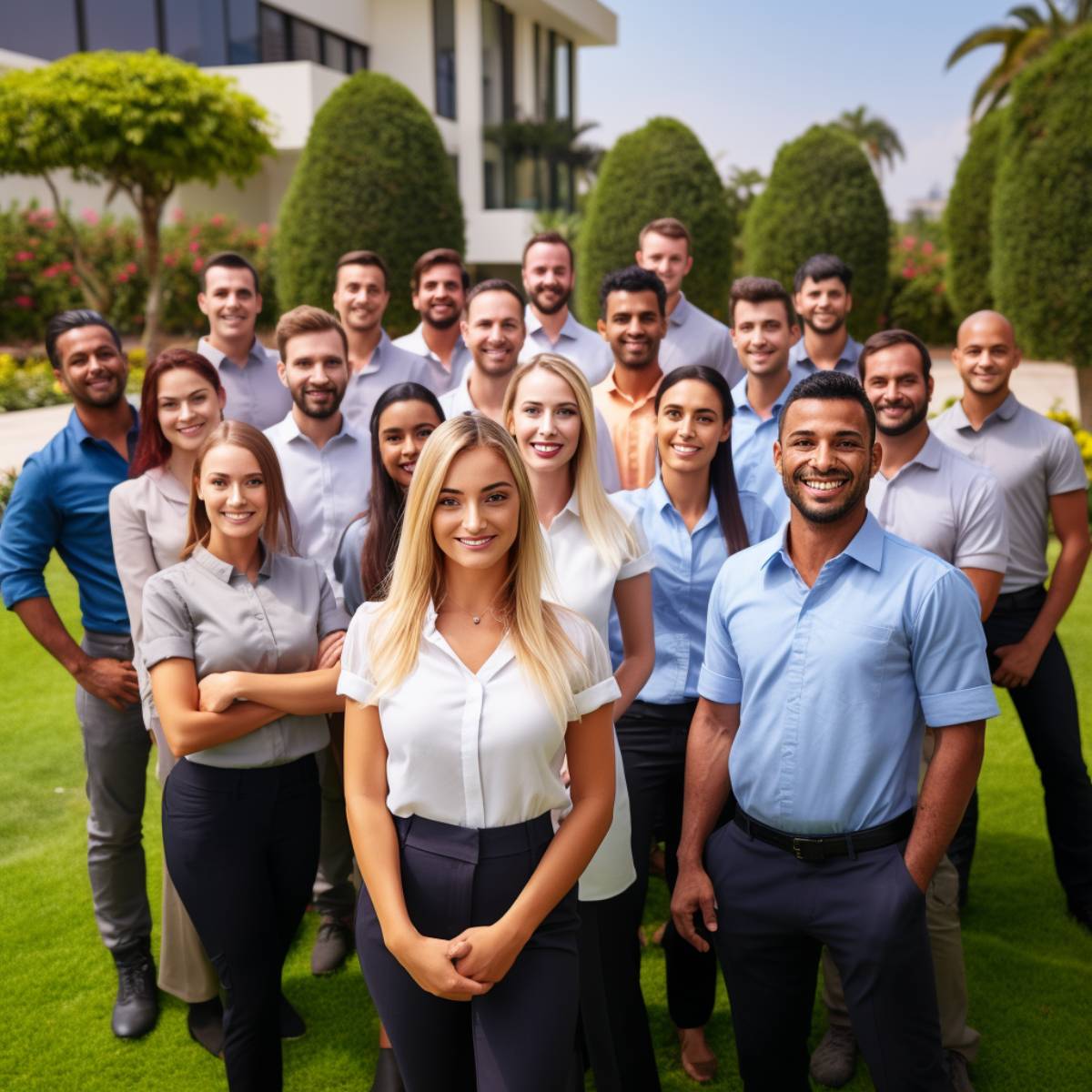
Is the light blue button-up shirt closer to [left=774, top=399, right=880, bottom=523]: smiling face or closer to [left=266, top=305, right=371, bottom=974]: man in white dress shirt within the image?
[left=774, top=399, right=880, bottom=523]: smiling face

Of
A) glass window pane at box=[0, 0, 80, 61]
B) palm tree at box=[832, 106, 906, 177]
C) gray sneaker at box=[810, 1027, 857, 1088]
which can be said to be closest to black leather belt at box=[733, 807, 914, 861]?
gray sneaker at box=[810, 1027, 857, 1088]

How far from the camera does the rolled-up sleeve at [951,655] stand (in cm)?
284

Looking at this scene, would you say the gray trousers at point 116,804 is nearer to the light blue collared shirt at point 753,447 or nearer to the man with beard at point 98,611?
the man with beard at point 98,611

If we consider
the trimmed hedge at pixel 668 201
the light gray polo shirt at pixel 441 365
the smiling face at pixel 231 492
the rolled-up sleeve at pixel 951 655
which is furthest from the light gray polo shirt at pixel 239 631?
the trimmed hedge at pixel 668 201

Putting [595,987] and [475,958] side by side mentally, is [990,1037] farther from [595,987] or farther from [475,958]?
[475,958]

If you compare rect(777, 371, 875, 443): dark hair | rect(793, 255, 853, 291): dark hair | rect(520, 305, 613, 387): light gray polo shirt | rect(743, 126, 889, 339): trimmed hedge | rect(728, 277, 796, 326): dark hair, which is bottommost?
rect(520, 305, 613, 387): light gray polo shirt

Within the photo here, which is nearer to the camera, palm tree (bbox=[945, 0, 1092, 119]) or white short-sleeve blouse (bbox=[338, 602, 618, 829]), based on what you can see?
white short-sleeve blouse (bbox=[338, 602, 618, 829])

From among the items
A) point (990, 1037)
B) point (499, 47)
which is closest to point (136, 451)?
point (990, 1037)

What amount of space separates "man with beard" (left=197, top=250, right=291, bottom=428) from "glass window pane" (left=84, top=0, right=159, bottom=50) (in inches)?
949

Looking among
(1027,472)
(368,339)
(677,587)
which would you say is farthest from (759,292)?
(677,587)

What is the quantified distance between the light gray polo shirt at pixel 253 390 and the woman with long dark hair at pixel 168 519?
5.66 ft

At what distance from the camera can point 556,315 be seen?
705cm

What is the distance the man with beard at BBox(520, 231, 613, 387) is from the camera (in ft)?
22.7

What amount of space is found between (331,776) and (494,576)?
2160 mm
